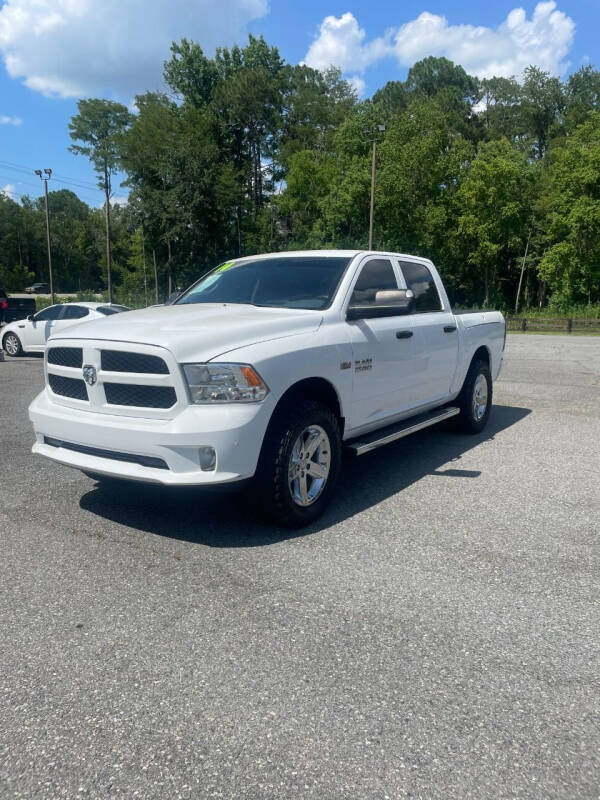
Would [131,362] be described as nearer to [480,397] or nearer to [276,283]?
[276,283]

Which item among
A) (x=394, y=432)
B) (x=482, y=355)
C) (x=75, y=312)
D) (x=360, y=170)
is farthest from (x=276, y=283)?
(x=360, y=170)

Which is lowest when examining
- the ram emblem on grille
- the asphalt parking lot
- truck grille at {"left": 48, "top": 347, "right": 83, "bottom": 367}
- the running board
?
the asphalt parking lot

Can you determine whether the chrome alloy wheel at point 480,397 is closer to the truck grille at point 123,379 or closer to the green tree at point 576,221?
the truck grille at point 123,379

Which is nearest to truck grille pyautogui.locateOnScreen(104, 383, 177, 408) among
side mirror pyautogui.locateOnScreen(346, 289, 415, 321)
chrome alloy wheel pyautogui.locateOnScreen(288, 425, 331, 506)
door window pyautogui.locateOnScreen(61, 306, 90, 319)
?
chrome alloy wheel pyautogui.locateOnScreen(288, 425, 331, 506)

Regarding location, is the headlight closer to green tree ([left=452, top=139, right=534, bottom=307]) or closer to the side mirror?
the side mirror

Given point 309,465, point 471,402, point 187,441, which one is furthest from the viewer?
point 471,402

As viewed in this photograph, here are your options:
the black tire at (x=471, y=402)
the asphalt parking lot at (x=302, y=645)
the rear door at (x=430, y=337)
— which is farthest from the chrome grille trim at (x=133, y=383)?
the black tire at (x=471, y=402)

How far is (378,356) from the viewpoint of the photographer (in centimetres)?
536

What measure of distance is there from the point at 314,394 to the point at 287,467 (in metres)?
0.67

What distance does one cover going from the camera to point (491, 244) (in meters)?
51.9

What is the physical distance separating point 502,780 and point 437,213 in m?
52.4

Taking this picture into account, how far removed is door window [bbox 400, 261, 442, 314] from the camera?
21.0ft

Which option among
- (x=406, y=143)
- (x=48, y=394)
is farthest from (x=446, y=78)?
(x=48, y=394)

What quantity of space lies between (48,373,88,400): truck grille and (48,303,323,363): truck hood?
289 millimetres
